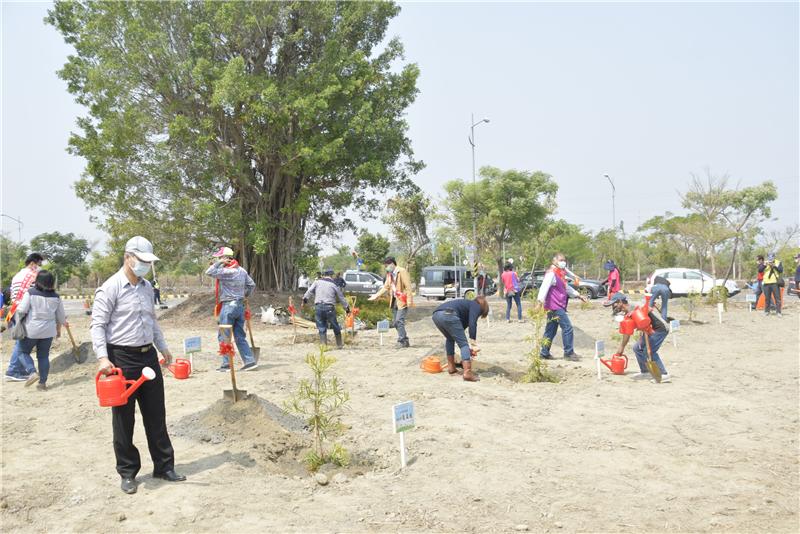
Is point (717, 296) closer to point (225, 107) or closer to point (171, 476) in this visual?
point (225, 107)

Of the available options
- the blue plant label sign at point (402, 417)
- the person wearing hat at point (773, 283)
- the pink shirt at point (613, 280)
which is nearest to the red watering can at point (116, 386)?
the blue plant label sign at point (402, 417)

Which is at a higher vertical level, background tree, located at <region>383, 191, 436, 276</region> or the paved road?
background tree, located at <region>383, 191, 436, 276</region>

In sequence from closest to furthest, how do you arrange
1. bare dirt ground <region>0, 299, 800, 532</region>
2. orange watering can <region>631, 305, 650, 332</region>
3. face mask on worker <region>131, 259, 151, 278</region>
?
bare dirt ground <region>0, 299, 800, 532</region>, face mask on worker <region>131, 259, 151, 278</region>, orange watering can <region>631, 305, 650, 332</region>

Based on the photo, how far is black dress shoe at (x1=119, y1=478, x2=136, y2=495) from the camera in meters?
4.38

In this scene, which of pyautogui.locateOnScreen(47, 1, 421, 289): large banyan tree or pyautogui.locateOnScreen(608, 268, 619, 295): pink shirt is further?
pyautogui.locateOnScreen(47, 1, 421, 289): large banyan tree

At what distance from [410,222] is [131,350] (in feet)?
109

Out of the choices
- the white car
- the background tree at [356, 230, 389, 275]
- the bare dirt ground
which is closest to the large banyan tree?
the bare dirt ground

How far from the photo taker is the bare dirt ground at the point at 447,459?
3.96m

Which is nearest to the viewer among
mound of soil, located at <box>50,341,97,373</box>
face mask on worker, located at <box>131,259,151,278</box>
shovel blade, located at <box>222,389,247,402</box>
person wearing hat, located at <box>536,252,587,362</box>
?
face mask on worker, located at <box>131,259,151,278</box>

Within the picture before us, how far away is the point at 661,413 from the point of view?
6297 millimetres

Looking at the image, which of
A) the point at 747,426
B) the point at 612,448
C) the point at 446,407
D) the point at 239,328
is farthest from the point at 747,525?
the point at 239,328

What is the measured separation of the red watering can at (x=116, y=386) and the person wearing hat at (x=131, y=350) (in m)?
0.07

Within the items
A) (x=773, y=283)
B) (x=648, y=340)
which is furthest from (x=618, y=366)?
(x=773, y=283)

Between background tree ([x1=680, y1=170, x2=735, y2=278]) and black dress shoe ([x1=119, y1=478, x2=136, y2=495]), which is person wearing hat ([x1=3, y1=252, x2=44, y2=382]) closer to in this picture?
black dress shoe ([x1=119, y1=478, x2=136, y2=495])
